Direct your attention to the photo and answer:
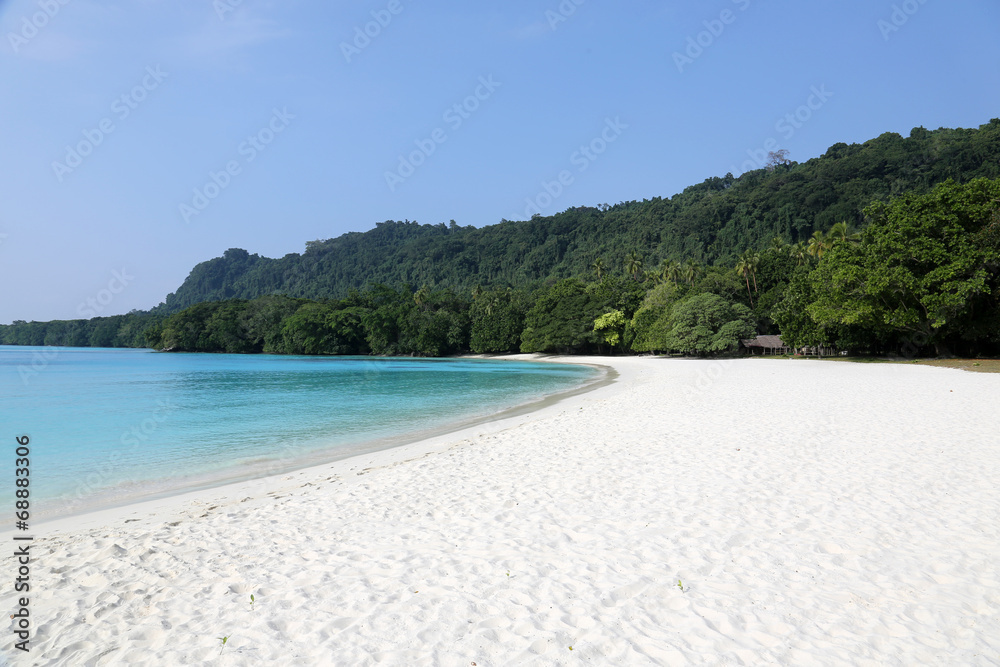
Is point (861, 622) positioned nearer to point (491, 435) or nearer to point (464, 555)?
point (464, 555)

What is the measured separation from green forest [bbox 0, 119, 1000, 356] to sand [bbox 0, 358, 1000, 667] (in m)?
29.7

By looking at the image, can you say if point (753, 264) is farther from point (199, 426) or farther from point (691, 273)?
point (199, 426)

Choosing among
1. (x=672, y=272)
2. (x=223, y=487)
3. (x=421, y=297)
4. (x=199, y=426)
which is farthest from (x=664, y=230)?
(x=223, y=487)

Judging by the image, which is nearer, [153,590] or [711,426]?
[153,590]

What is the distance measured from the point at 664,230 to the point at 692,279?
4666 centimetres

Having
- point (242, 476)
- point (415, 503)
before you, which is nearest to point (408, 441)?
point (242, 476)

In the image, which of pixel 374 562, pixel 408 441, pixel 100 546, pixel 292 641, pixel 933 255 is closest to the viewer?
pixel 292 641

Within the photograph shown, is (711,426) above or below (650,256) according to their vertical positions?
below

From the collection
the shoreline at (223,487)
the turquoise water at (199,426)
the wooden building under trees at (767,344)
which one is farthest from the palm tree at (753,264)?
the shoreline at (223,487)

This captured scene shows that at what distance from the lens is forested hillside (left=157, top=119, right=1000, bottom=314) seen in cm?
8944

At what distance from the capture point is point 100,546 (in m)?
5.39

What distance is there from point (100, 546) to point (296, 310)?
10049 centimetres

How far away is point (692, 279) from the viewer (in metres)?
71.9

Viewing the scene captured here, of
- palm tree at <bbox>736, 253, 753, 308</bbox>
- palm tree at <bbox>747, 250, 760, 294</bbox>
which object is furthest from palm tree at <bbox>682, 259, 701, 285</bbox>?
palm tree at <bbox>747, 250, 760, 294</bbox>
